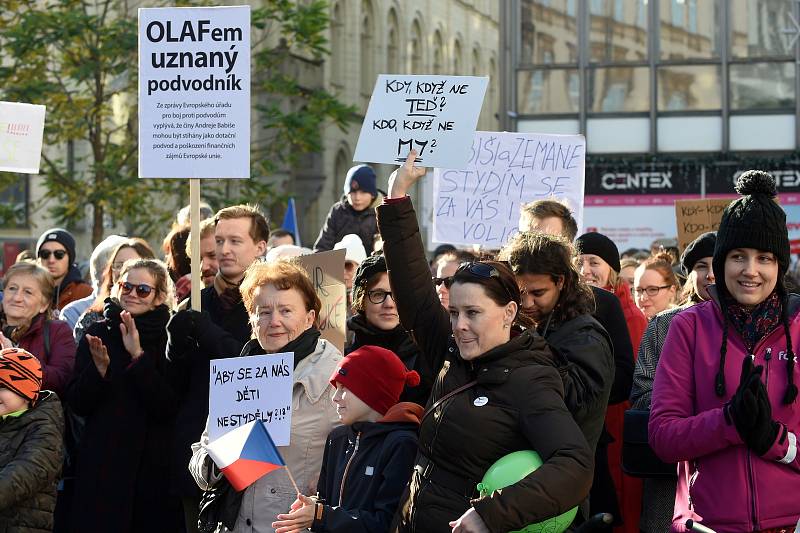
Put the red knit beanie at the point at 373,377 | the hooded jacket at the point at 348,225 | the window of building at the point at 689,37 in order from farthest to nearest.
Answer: the window of building at the point at 689,37 < the hooded jacket at the point at 348,225 < the red knit beanie at the point at 373,377

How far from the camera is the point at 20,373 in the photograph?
22.6ft

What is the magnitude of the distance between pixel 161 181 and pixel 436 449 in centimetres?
1859

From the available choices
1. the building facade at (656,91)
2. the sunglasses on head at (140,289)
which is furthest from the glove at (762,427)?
the building facade at (656,91)

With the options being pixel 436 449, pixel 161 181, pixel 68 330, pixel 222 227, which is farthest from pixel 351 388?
pixel 161 181

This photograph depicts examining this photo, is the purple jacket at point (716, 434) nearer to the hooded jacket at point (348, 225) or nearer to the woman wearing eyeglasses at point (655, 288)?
the woman wearing eyeglasses at point (655, 288)

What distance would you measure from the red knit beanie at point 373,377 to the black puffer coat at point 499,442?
55 centimetres

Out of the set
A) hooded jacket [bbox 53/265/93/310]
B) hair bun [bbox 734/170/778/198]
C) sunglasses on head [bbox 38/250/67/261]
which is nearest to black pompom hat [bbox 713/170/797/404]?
hair bun [bbox 734/170/778/198]

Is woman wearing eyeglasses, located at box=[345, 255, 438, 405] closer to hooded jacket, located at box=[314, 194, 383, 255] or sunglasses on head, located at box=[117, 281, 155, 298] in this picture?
sunglasses on head, located at box=[117, 281, 155, 298]

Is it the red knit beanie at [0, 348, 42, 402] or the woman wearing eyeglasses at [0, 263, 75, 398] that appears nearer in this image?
the red knit beanie at [0, 348, 42, 402]

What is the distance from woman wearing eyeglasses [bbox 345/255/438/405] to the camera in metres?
6.41

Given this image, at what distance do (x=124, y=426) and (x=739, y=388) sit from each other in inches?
147

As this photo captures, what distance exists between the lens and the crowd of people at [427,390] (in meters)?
4.50

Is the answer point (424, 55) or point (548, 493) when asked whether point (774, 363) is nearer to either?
point (548, 493)

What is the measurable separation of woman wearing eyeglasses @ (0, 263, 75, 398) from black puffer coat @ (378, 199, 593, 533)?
359cm
